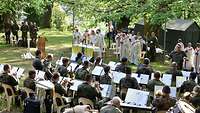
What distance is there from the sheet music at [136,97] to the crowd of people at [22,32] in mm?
18338

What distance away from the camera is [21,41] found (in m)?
34.0

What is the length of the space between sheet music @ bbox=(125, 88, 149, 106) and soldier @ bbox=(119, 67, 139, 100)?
85 centimetres

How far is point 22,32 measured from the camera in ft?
108

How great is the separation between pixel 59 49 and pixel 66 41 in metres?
5.02

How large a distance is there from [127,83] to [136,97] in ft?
3.96

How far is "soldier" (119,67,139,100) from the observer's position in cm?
1598

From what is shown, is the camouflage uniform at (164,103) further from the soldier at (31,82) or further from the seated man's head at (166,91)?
the soldier at (31,82)

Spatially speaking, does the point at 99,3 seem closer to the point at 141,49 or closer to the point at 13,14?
the point at 141,49

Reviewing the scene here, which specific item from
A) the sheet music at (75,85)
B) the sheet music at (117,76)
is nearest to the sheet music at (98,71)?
the sheet music at (117,76)

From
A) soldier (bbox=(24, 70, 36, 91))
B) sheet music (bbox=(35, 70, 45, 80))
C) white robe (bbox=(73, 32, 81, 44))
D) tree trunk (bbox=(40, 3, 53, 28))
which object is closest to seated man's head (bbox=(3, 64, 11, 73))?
soldier (bbox=(24, 70, 36, 91))

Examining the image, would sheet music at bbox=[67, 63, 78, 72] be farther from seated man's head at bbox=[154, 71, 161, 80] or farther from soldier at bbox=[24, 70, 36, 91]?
seated man's head at bbox=[154, 71, 161, 80]

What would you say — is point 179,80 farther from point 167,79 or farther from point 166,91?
point 166,91

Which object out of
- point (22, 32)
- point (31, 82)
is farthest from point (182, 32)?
point (31, 82)

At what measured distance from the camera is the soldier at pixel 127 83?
1598 cm
